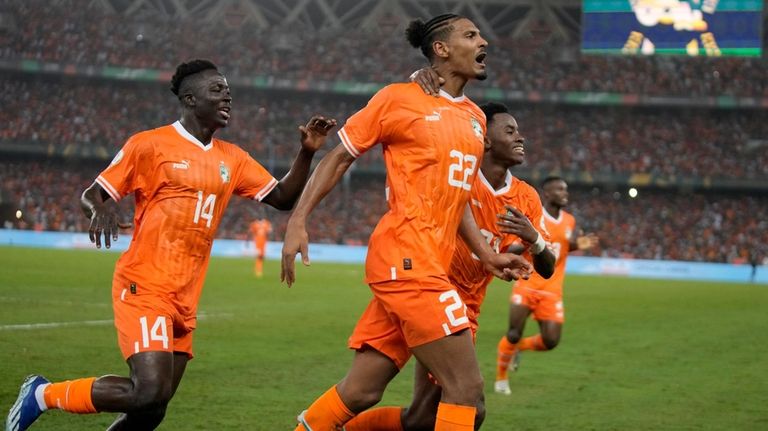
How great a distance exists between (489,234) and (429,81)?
1.38 m

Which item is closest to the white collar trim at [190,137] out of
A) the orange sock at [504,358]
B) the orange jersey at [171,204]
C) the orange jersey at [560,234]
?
the orange jersey at [171,204]

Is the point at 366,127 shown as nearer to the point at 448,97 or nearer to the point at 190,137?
the point at 448,97

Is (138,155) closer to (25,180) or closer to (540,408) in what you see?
(540,408)

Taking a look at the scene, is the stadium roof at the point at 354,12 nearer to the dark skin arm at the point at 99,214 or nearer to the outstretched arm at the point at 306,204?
the dark skin arm at the point at 99,214

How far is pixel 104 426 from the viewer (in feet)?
27.7

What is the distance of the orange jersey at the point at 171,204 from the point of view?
252 inches

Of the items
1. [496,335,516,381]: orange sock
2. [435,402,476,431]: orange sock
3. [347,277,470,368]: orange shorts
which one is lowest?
[496,335,516,381]: orange sock

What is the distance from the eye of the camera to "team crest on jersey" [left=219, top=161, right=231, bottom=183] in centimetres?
672

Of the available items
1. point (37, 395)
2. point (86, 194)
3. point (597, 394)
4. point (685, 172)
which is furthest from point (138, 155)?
point (685, 172)

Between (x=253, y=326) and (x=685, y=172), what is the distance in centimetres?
4182

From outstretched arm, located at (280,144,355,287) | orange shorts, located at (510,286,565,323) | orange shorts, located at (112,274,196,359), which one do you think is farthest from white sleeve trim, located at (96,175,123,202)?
orange shorts, located at (510,286,565,323)

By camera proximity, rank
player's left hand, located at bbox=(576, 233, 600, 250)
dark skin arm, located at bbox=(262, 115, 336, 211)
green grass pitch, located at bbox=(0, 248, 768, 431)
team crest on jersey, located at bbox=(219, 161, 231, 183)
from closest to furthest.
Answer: dark skin arm, located at bbox=(262, 115, 336, 211) → team crest on jersey, located at bbox=(219, 161, 231, 183) → green grass pitch, located at bbox=(0, 248, 768, 431) → player's left hand, located at bbox=(576, 233, 600, 250)

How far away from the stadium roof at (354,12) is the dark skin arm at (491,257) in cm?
5419

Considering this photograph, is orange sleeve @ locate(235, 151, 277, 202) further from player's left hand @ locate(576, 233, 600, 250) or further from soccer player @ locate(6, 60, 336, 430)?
player's left hand @ locate(576, 233, 600, 250)
